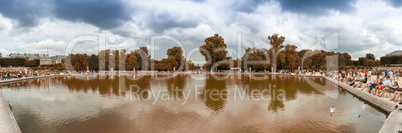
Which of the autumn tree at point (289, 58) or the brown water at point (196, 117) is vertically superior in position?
the autumn tree at point (289, 58)

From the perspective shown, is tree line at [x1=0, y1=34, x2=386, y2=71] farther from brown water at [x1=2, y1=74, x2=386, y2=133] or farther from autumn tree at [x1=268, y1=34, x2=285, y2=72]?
brown water at [x1=2, y1=74, x2=386, y2=133]

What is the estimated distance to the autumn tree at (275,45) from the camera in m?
48.2

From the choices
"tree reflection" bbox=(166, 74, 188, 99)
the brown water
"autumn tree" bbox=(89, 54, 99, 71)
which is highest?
"autumn tree" bbox=(89, 54, 99, 71)

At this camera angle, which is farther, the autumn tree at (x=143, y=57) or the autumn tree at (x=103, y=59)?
the autumn tree at (x=143, y=57)

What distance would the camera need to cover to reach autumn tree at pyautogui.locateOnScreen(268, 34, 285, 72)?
1900 inches

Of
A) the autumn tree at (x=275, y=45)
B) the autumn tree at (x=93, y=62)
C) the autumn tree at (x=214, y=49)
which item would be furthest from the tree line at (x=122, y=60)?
the autumn tree at (x=275, y=45)

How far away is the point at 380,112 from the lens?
892cm

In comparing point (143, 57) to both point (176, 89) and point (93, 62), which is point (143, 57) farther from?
point (176, 89)

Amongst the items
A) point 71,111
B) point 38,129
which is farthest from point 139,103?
point 38,129

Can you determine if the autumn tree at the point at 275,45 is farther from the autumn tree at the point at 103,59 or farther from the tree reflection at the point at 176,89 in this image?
the autumn tree at the point at 103,59

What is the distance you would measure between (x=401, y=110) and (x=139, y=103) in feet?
37.7

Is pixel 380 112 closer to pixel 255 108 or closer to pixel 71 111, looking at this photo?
pixel 255 108

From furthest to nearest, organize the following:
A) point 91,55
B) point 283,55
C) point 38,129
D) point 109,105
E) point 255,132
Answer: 1. point 91,55
2. point 283,55
3. point 109,105
4. point 38,129
5. point 255,132

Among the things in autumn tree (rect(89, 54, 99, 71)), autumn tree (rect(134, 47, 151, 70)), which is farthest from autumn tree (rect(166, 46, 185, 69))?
autumn tree (rect(89, 54, 99, 71))
